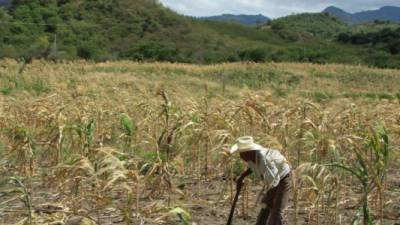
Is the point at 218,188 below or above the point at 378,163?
below

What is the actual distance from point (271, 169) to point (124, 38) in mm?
39649

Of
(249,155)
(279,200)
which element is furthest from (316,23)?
(249,155)

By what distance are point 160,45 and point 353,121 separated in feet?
Result: 104

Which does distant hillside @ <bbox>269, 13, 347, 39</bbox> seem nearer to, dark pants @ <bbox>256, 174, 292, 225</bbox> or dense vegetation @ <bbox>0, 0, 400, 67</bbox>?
dense vegetation @ <bbox>0, 0, 400, 67</bbox>

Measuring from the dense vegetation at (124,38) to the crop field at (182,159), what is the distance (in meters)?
23.3

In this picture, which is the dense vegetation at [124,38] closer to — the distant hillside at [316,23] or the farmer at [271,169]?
the farmer at [271,169]

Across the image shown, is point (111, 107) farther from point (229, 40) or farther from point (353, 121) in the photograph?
point (229, 40)

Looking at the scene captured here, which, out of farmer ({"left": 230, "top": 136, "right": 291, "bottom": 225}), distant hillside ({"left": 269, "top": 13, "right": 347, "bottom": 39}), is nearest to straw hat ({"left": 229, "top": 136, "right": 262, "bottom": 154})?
farmer ({"left": 230, "top": 136, "right": 291, "bottom": 225})

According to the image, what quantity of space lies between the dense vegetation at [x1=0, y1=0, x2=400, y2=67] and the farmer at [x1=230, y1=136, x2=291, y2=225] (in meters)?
26.8

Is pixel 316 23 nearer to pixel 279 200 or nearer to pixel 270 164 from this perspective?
pixel 279 200

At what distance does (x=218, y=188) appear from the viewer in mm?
6875

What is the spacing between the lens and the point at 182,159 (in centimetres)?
567

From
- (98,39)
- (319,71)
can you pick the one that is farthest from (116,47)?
A: (319,71)

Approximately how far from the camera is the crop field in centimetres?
404
